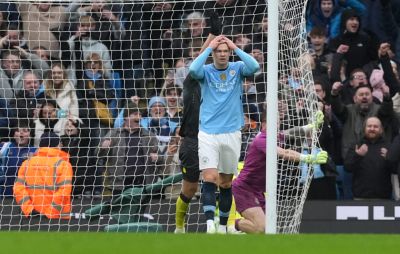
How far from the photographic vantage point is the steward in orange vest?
50.5 feet

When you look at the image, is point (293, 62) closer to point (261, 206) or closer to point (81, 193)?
point (261, 206)

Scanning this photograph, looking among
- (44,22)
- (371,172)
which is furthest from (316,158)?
(44,22)

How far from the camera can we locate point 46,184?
15.6 metres

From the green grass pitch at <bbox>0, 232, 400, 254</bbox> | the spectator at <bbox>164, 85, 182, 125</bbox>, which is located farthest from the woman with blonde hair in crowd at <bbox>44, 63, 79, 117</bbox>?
the green grass pitch at <bbox>0, 232, 400, 254</bbox>

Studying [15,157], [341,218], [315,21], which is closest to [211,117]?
[341,218]

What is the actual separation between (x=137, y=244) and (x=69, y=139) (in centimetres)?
720

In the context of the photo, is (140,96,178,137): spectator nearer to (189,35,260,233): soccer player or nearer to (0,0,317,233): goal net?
(0,0,317,233): goal net

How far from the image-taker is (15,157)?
16062mm

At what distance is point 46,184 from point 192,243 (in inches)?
263

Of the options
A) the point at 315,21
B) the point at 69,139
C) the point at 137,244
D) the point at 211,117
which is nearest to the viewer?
the point at 137,244

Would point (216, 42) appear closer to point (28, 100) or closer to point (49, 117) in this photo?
point (49, 117)

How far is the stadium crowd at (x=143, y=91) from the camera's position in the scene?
15867 mm

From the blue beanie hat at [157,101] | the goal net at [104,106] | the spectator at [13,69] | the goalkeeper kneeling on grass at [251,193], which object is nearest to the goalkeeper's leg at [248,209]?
the goalkeeper kneeling on grass at [251,193]

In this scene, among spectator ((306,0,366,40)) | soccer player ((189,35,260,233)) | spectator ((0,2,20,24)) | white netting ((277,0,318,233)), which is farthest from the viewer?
spectator ((306,0,366,40))
